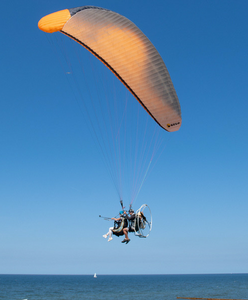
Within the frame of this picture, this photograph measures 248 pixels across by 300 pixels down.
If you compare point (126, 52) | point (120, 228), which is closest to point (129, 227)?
point (120, 228)

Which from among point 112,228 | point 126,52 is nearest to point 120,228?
point 112,228

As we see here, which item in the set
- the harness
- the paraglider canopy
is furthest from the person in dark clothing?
the paraglider canopy

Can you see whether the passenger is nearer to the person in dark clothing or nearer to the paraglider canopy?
the person in dark clothing

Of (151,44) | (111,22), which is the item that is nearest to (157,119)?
(151,44)

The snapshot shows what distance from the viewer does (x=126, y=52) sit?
13680mm

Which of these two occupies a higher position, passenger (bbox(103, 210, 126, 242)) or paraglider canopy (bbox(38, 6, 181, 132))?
paraglider canopy (bbox(38, 6, 181, 132))

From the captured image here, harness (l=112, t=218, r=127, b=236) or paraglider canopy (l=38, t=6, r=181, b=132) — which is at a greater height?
paraglider canopy (l=38, t=6, r=181, b=132)

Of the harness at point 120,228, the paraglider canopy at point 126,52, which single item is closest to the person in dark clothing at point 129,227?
the harness at point 120,228

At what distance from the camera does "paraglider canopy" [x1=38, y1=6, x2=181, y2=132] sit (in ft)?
41.7

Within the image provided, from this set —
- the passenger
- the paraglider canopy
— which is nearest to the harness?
the passenger

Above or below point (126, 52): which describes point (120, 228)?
below

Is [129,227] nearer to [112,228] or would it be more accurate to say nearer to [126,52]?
[112,228]

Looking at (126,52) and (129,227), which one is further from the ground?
(126,52)

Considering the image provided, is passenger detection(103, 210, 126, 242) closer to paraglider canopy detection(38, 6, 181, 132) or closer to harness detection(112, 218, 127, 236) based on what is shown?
harness detection(112, 218, 127, 236)
